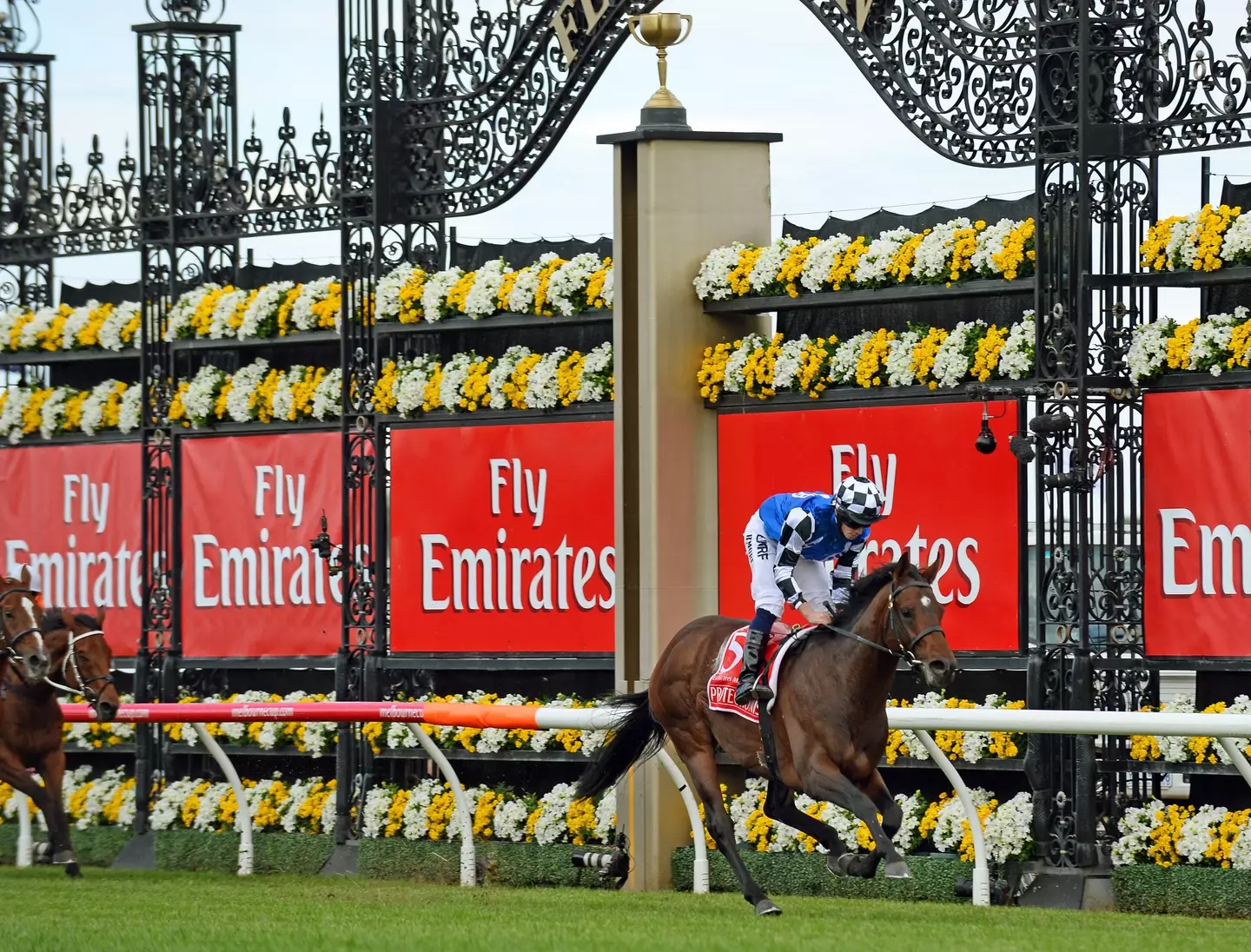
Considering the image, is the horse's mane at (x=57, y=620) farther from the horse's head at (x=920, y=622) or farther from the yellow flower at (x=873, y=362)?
the horse's head at (x=920, y=622)

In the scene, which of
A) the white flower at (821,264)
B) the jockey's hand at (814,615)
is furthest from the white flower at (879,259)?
the jockey's hand at (814,615)

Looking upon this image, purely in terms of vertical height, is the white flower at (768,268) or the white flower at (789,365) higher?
the white flower at (768,268)

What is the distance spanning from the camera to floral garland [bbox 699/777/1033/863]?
37.4 feet

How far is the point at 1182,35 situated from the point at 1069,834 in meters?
3.76

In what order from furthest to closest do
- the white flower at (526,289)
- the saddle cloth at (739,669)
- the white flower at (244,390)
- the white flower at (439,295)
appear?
the white flower at (244,390) → the white flower at (439,295) → the white flower at (526,289) → the saddle cloth at (739,669)

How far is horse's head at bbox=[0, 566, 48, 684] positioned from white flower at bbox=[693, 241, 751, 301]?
3911 mm

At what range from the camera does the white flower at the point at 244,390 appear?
15.2 m

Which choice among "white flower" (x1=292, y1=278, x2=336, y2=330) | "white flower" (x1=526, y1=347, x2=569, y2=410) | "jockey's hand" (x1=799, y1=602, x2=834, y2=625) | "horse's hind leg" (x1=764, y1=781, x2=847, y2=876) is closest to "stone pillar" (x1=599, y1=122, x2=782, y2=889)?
"white flower" (x1=526, y1=347, x2=569, y2=410)

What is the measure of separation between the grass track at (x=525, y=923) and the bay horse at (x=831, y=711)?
14.8 inches

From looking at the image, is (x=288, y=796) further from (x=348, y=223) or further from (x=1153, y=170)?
→ (x=1153, y=170)

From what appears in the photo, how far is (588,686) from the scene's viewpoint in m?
13.5

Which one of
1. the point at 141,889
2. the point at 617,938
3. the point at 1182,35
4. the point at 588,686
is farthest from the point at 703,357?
the point at 617,938

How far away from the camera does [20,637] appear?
1270cm

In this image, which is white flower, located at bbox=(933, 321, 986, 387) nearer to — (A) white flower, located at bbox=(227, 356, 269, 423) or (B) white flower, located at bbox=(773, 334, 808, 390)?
(B) white flower, located at bbox=(773, 334, 808, 390)
